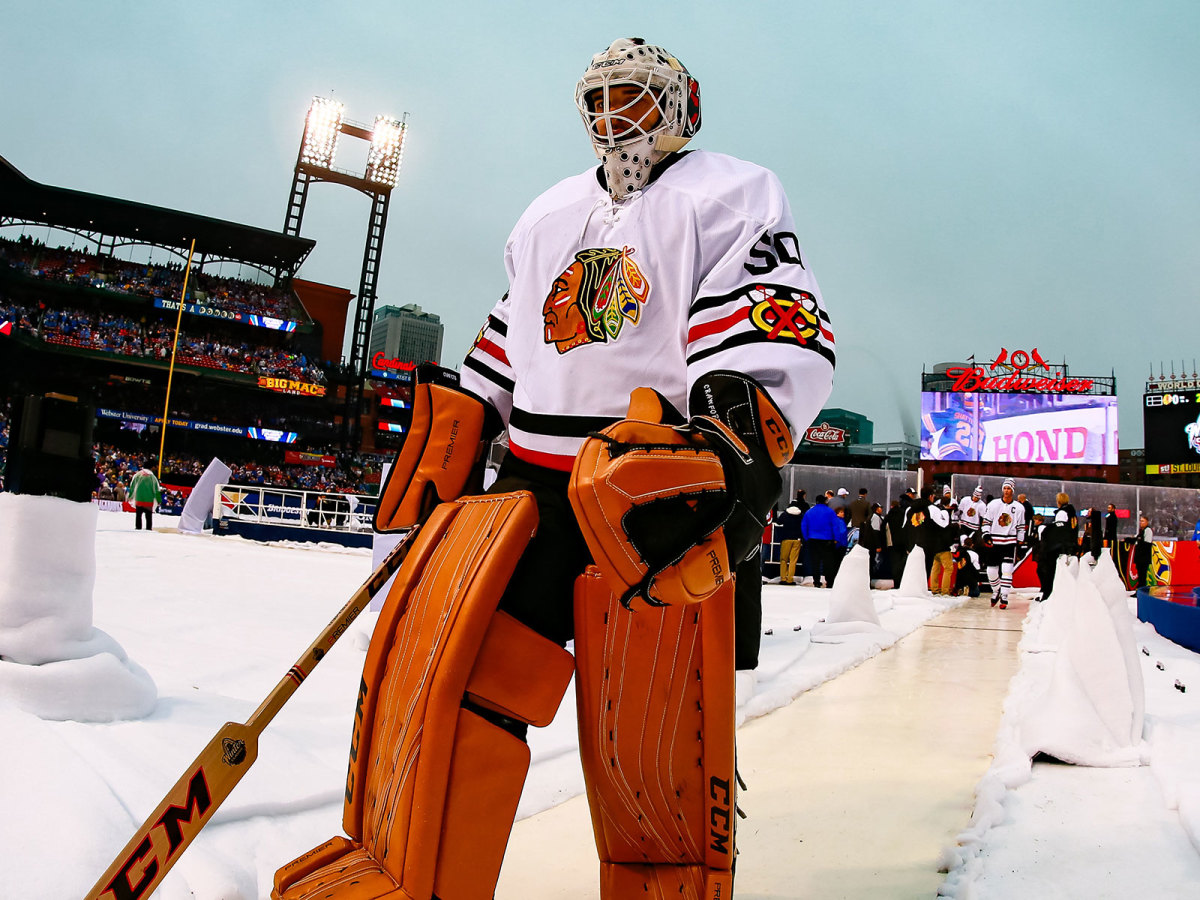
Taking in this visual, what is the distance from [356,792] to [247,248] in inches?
1404

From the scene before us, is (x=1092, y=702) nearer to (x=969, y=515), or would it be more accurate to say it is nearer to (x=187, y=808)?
(x=187, y=808)

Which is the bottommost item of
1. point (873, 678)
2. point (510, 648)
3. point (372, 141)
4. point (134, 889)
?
point (873, 678)

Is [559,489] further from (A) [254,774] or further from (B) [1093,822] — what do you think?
(B) [1093,822]

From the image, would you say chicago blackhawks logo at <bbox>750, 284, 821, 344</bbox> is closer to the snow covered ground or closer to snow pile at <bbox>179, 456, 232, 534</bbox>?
the snow covered ground

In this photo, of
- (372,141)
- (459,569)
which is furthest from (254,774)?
(372,141)

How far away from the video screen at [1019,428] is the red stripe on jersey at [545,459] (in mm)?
30537

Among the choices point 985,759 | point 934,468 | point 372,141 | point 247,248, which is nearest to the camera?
point 985,759

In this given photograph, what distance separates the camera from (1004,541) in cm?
996

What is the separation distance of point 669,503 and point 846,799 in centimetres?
188

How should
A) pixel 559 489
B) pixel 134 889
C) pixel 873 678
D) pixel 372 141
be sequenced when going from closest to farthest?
pixel 134 889, pixel 559 489, pixel 873 678, pixel 372 141

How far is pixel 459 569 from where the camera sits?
1.07 meters

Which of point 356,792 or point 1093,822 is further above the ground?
point 356,792

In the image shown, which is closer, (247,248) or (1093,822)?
(1093,822)

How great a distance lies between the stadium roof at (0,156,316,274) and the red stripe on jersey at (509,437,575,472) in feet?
106
